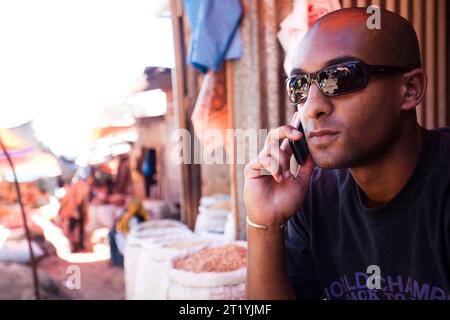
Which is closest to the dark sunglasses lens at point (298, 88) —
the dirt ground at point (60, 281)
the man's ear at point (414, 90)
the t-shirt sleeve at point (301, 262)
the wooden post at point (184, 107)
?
the man's ear at point (414, 90)

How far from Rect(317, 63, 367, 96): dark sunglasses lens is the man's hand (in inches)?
9.0

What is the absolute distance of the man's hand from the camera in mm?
1452

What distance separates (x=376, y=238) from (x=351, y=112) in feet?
1.33

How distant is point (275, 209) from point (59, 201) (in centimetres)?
409

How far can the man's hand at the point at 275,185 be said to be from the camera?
1452 millimetres

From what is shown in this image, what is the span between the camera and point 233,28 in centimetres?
279

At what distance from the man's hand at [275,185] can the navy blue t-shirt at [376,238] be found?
0.08 m

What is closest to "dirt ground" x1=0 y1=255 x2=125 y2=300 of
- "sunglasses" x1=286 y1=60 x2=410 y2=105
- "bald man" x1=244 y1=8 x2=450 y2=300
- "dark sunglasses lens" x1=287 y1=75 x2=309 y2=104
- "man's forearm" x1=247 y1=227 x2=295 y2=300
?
"man's forearm" x1=247 y1=227 x2=295 y2=300

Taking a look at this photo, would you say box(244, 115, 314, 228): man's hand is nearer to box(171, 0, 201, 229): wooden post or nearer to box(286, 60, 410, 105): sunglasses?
box(286, 60, 410, 105): sunglasses

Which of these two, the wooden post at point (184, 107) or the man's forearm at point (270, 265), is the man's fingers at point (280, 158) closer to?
the man's forearm at point (270, 265)

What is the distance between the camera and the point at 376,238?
1298 mm

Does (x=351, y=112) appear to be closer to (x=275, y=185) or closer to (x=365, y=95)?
(x=365, y=95)

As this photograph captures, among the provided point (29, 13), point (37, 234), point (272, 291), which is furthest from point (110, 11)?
point (272, 291)
